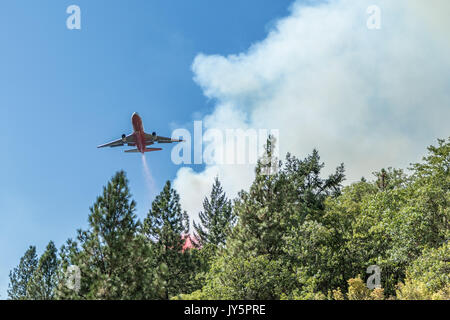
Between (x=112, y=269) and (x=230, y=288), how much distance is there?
8.91 metres

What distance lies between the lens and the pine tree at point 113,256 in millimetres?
15750

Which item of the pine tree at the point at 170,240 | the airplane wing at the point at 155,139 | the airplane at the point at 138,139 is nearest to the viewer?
the pine tree at the point at 170,240

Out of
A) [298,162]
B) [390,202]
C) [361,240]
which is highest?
[298,162]

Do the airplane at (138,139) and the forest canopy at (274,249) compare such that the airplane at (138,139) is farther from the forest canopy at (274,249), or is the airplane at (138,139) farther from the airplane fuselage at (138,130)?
the forest canopy at (274,249)

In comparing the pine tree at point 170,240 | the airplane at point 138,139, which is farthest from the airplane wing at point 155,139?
the pine tree at point 170,240

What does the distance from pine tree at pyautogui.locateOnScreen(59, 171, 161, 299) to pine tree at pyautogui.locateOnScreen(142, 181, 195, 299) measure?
13.2 metres

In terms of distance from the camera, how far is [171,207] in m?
33.9

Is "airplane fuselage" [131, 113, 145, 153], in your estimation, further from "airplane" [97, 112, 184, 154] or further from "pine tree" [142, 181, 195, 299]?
"pine tree" [142, 181, 195, 299]

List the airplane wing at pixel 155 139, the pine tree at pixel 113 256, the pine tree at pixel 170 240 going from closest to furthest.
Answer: the pine tree at pixel 113 256 < the pine tree at pixel 170 240 < the airplane wing at pixel 155 139

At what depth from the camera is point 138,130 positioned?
37.8 metres

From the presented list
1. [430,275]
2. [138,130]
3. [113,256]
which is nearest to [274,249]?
[430,275]

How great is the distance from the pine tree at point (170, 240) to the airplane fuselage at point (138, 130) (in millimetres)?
6557
